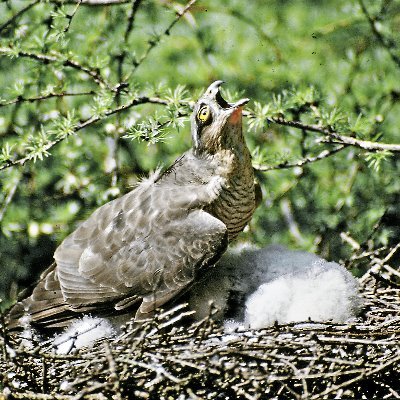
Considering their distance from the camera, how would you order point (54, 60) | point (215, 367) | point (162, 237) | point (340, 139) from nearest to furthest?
point (215, 367)
point (162, 237)
point (340, 139)
point (54, 60)

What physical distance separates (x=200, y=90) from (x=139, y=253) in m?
1.17

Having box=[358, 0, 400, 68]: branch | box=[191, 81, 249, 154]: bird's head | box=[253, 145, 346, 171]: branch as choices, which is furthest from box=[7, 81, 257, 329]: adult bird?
box=[358, 0, 400, 68]: branch

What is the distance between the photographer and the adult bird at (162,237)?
3.13 metres

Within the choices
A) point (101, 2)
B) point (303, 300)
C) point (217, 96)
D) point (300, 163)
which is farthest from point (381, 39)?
point (303, 300)

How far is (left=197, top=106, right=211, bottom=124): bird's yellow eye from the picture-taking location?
3.22 meters

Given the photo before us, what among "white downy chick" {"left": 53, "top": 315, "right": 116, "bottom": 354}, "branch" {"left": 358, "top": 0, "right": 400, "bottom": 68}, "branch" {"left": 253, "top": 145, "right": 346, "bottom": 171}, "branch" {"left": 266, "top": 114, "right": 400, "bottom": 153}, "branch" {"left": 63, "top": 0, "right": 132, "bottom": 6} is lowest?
"white downy chick" {"left": 53, "top": 315, "right": 116, "bottom": 354}

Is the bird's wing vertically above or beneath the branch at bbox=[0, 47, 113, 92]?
beneath

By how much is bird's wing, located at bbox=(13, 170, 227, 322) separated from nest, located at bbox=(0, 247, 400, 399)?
42 cm

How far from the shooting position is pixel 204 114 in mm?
3242

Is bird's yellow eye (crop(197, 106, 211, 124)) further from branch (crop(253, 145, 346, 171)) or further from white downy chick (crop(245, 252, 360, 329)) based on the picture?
white downy chick (crop(245, 252, 360, 329))

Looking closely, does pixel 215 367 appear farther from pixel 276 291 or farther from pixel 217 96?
pixel 217 96

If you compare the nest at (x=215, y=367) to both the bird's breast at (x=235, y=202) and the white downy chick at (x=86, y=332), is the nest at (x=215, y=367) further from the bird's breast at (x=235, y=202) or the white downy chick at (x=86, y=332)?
the bird's breast at (x=235, y=202)

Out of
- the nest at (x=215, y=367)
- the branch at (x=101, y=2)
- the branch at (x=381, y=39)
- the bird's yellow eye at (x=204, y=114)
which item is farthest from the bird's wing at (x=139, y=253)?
the branch at (x=381, y=39)

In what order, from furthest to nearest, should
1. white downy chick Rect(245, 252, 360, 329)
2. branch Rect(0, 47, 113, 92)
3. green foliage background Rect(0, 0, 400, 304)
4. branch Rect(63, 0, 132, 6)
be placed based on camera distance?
green foliage background Rect(0, 0, 400, 304) < branch Rect(63, 0, 132, 6) < branch Rect(0, 47, 113, 92) < white downy chick Rect(245, 252, 360, 329)
